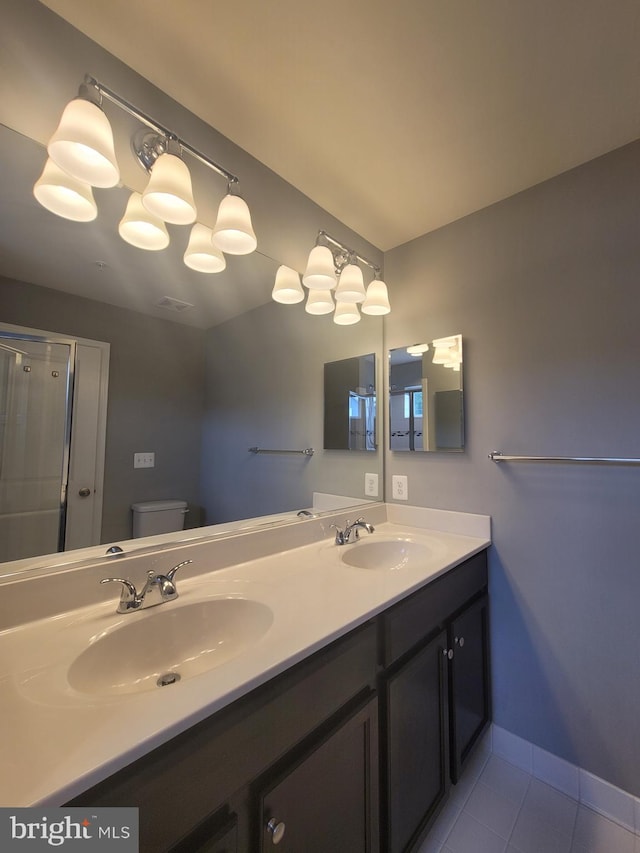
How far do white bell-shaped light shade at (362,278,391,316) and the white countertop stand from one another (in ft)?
3.91

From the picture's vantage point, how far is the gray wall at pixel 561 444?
1244mm

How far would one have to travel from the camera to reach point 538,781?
136 centimetres

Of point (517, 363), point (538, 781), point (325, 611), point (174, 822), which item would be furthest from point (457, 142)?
point (538, 781)

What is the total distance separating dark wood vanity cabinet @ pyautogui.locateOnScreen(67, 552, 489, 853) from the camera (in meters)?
0.53

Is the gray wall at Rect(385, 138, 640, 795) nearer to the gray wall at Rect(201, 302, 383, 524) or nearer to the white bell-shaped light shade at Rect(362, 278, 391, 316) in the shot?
the white bell-shaped light shade at Rect(362, 278, 391, 316)

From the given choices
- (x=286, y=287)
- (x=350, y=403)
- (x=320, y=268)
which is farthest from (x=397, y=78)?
(x=350, y=403)

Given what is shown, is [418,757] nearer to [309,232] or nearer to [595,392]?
[595,392]

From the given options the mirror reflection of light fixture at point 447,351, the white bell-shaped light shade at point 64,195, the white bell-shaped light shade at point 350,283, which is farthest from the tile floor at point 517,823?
the white bell-shaped light shade at point 64,195

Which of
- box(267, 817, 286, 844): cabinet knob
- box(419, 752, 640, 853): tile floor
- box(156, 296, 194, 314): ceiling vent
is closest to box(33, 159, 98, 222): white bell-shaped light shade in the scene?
box(156, 296, 194, 314): ceiling vent

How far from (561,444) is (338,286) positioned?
3.82ft

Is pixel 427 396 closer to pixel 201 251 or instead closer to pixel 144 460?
pixel 201 251

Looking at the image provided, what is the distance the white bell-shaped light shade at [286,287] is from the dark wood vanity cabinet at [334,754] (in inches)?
49.1

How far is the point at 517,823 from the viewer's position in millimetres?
1197

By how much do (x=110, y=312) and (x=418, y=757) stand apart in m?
1.61
